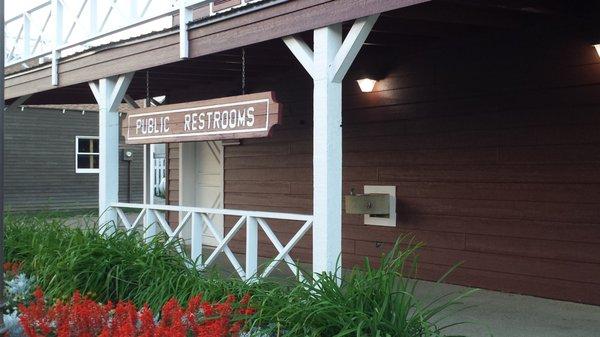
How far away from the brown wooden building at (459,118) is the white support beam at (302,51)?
10 cm

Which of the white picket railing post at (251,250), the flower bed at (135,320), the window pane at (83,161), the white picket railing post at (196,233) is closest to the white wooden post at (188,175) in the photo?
the white picket railing post at (196,233)

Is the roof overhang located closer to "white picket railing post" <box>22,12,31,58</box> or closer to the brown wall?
"white picket railing post" <box>22,12,31,58</box>

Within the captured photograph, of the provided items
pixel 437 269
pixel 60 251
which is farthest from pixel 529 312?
pixel 60 251

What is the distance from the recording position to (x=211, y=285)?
5.41 meters

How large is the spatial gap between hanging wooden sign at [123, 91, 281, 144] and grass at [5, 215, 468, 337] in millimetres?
1048

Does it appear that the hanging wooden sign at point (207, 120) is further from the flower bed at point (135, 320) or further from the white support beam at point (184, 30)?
the flower bed at point (135, 320)

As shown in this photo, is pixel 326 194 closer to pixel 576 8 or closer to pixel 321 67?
pixel 321 67

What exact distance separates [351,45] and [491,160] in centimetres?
258

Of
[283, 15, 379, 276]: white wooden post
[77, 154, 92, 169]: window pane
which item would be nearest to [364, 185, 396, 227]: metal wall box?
[283, 15, 379, 276]: white wooden post

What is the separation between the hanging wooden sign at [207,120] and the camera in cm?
579

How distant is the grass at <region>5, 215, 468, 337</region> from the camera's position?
4070 millimetres

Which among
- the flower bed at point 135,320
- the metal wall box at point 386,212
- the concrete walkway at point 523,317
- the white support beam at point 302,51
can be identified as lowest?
the concrete walkway at point 523,317

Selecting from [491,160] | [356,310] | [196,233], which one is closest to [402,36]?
[491,160]

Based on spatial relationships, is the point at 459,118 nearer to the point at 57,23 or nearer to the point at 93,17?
the point at 93,17
